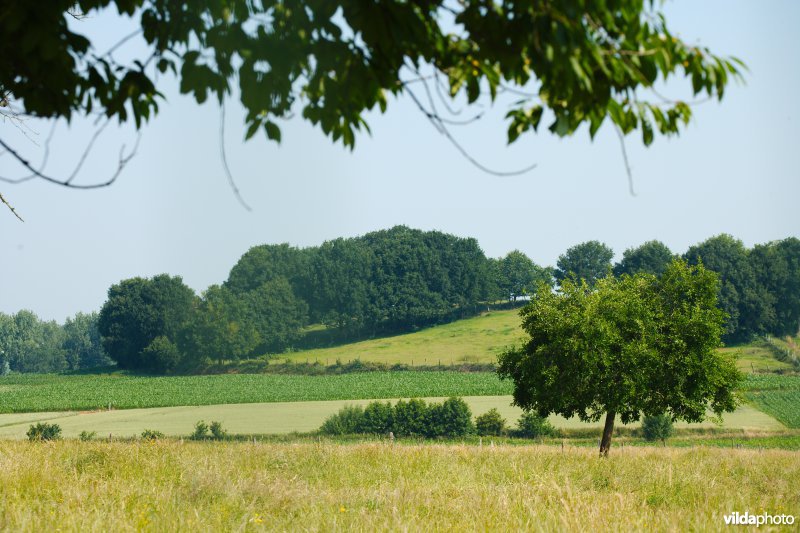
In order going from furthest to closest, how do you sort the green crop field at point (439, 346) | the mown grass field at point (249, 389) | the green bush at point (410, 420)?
the green crop field at point (439, 346) → the mown grass field at point (249, 389) → the green bush at point (410, 420)

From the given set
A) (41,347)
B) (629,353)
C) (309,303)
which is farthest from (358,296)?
(629,353)

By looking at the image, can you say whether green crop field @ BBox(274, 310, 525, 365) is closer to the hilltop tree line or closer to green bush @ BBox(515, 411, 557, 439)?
the hilltop tree line

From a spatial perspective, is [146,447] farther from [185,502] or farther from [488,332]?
[488,332]

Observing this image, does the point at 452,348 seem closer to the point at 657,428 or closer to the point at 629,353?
the point at 657,428

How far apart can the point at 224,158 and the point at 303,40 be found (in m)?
1.14

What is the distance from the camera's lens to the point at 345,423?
181 feet

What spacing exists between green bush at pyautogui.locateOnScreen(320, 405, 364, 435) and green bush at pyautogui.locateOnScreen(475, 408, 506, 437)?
9004mm

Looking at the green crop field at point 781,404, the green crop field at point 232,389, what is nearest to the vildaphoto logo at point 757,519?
the green crop field at point 781,404

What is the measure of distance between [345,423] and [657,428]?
22.4m

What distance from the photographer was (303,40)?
18.9ft

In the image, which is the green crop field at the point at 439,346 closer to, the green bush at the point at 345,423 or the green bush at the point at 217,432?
the green bush at the point at 345,423

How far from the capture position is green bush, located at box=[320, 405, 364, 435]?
177 feet

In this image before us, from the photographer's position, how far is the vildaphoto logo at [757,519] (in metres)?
8.85

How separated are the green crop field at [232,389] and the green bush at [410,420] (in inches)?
769
